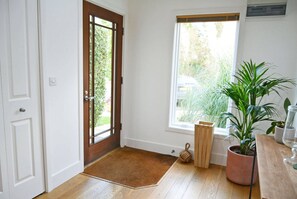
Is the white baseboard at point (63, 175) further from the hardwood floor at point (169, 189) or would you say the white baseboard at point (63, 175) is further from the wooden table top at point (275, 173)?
the wooden table top at point (275, 173)

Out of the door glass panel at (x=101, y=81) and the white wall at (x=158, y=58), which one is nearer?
the white wall at (x=158, y=58)

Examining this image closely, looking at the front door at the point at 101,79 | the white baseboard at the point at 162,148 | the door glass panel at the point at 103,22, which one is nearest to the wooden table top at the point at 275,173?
the white baseboard at the point at 162,148

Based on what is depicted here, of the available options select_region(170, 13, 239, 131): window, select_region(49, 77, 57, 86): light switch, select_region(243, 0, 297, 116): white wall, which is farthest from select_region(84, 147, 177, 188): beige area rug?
select_region(243, 0, 297, 116): white wall

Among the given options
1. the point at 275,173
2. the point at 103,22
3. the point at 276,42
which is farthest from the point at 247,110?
the point at 103,22

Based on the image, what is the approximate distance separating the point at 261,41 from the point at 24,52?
2.75m

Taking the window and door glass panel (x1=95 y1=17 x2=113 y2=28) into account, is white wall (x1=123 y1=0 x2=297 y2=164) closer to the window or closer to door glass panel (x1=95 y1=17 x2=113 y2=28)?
the window

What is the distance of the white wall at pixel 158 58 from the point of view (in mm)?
→ 2779

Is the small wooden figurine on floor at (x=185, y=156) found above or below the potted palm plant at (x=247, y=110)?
below

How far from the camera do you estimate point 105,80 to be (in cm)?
320

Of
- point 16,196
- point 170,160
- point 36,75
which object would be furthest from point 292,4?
point 16,196

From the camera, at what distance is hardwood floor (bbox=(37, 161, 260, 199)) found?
231 centimetres

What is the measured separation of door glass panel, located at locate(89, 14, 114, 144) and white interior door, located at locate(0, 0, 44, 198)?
85cm

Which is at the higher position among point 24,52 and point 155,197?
point 24,52

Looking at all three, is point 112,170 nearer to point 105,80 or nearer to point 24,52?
point 105,80
